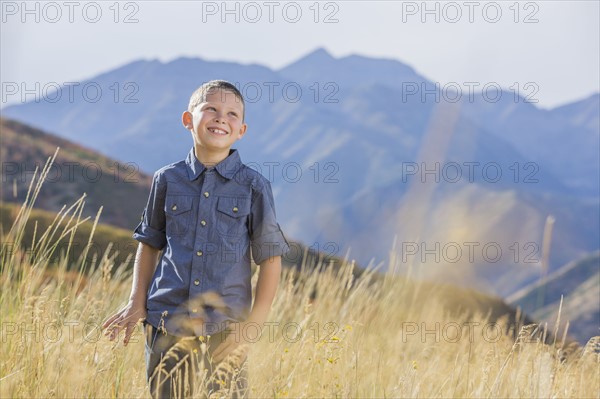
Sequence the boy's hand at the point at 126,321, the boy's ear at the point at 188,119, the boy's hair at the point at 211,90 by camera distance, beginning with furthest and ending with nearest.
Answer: the boy's ear at the point at 188,119
the boy's hair at the point at 211,90
the boy's hand at the point at 126,321

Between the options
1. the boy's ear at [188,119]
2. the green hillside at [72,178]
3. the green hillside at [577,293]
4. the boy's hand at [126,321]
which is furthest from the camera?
the green hillside at [577,293]

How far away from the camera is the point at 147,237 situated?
3.18m

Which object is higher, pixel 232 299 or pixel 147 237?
pixel 147 237

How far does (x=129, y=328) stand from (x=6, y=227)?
11963 millimetres

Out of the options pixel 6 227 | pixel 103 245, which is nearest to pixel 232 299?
pixel 103 245

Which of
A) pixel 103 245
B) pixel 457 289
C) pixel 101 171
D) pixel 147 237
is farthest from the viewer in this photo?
pixel 101 171

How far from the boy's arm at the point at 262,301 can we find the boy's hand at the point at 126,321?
36 cm

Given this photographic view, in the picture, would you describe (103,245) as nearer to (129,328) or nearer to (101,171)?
(129,328)

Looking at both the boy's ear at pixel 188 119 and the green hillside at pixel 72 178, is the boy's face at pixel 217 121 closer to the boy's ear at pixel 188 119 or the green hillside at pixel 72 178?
the boy's ear at pixel 188 119

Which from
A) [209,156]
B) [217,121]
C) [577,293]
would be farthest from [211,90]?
[577,293]

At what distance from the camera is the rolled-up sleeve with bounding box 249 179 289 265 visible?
3.01m

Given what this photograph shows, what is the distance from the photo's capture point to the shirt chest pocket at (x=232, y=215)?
301 cm

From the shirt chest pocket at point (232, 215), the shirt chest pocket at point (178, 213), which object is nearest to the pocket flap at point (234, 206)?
the shirt chest pocket at point (232, 215)

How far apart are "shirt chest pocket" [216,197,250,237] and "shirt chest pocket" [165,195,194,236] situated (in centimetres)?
13
